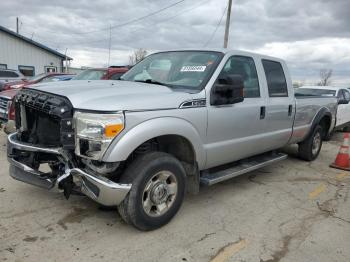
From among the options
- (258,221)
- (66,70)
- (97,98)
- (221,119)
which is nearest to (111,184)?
(97,98)

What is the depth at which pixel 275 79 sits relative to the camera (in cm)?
545

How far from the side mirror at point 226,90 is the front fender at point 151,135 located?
1.66 ft

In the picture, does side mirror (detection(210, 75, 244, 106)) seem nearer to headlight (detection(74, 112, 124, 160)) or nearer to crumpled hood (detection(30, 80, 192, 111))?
crumpled hood (detection(30, 80, 192, 111))

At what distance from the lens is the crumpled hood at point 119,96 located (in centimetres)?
320

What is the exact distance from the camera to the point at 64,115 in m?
3.17

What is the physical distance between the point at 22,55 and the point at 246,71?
2426 centimetres

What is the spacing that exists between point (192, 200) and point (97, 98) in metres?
2.09

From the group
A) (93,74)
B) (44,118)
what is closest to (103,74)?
(93,74)

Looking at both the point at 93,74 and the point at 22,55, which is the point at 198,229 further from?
the point at 22,55

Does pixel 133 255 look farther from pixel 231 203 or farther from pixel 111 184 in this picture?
pixel 231 203

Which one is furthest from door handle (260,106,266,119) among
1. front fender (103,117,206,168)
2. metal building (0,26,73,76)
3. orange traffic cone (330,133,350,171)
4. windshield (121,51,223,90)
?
metal building (0,26,73,76)

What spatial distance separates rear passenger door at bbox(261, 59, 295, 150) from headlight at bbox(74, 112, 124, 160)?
105 inches

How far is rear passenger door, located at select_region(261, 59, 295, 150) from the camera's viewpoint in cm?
515

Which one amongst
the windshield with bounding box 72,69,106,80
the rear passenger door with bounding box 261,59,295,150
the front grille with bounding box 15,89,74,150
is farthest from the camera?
the windshield with bounding box 72,69,106,80
